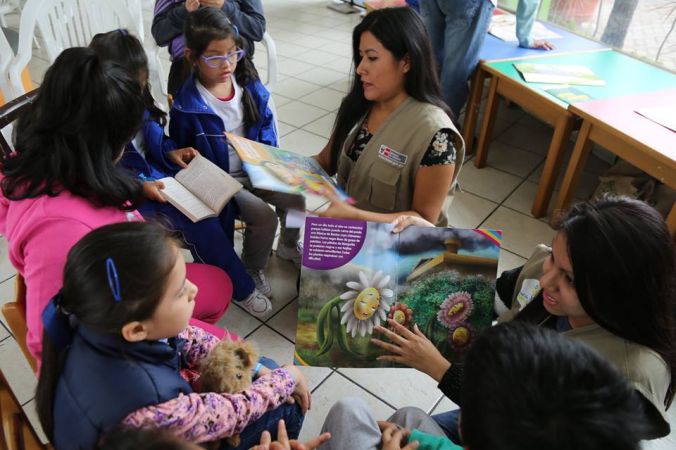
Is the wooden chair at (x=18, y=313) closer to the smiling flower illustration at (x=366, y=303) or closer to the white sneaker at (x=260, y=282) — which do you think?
the smiling flower illustration at (x=366, y=303)

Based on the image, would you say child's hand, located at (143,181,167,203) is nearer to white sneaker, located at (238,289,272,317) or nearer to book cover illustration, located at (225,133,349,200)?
book cover illustration, located at (225,133,349,200)

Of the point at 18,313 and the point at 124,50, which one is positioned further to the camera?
the point at 124,50

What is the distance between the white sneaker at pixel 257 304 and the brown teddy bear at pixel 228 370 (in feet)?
2.57

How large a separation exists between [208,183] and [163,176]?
9.2 inches

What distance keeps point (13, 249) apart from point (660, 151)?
2180 millimetres

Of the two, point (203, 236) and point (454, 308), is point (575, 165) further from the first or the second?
point (203, 236)

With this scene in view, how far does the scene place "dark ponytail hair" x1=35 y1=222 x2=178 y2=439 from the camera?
825 mm

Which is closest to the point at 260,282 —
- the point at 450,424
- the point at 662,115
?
the point at 450,424

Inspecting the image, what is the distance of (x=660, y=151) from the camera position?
1.92 metres

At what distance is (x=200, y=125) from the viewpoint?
1.87m

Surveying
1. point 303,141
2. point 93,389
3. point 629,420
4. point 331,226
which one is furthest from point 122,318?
point 303,141

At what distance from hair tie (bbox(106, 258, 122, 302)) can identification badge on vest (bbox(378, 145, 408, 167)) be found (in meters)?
0.96

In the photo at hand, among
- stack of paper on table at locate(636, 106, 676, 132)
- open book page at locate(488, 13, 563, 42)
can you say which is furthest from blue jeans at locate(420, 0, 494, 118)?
stack of paper on table at locate(636, 106, 676, 132)

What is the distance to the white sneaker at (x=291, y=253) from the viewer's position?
2161 mm
